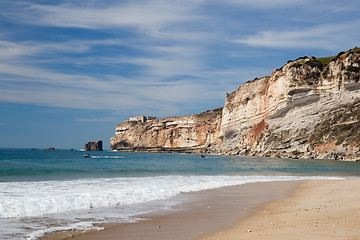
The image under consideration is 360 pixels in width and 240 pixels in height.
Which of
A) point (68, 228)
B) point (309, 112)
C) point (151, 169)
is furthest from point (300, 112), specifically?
point (68, 228)

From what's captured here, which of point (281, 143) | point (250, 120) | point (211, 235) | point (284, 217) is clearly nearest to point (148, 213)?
point (211, 235)

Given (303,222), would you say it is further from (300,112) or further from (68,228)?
(300,112)

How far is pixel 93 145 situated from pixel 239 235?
17472cm

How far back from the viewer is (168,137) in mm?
137500

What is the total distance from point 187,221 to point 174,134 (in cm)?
12580

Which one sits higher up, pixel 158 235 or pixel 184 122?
pixel 184 122

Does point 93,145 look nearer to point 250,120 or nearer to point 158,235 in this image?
point 250,120

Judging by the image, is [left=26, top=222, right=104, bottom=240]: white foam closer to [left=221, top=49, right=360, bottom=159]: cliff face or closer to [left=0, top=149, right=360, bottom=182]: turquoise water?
[left=0, top=149, right=360, bottom=182]: turquoise water

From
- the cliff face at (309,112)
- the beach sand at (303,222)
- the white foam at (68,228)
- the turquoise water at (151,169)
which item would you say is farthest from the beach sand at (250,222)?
the cliff face at (309,112)

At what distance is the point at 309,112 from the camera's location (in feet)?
216

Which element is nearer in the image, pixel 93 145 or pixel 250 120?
pixel 250 120

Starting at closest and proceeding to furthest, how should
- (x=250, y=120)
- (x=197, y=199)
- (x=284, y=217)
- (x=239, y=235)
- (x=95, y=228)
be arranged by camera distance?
(x=239, y=235), (x=95, y=228), (x=284, y=217), (x=197, y=199), (x=250, y=120)

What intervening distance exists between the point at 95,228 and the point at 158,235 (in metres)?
1.68

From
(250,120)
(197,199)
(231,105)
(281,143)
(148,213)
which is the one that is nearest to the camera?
(148,213)
